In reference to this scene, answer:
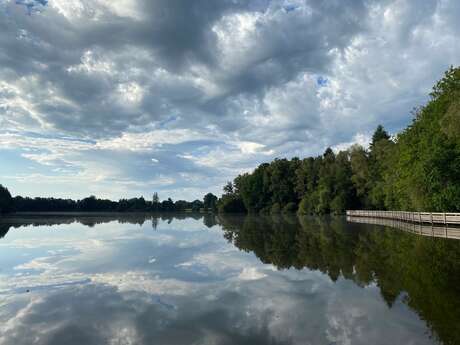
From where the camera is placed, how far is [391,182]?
58.9 meters

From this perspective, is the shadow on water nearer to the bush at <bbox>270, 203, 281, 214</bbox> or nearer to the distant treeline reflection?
the distant treeline reflection

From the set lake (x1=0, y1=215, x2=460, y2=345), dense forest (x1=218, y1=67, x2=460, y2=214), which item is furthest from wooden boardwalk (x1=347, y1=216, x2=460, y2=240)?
lake (x1=0, y1=215, x2=460, y2=345)

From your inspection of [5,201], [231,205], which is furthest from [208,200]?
[5,201]

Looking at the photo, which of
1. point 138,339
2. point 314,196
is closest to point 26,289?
point 138,339

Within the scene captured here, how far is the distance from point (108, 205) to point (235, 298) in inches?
6632

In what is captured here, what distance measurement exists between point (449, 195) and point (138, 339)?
36077 millimetres

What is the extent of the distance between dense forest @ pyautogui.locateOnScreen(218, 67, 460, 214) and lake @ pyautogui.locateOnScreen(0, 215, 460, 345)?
20866 millimetres

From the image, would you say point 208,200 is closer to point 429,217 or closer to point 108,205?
point 108,205

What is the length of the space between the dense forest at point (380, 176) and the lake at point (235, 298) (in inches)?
821

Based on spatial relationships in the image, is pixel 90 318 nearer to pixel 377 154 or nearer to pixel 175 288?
pixel 175 288

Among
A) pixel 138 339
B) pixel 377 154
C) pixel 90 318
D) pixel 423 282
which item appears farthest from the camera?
pixel 377 154

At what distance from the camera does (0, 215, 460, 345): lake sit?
23.8 feet

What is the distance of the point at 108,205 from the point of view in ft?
554

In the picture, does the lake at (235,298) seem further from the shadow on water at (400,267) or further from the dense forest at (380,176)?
the dense forest at (380,176)
